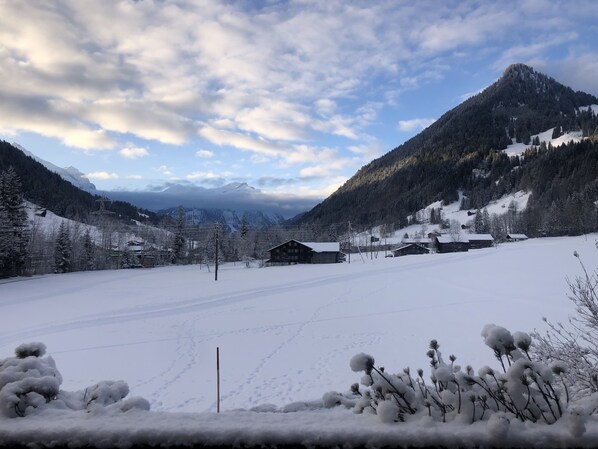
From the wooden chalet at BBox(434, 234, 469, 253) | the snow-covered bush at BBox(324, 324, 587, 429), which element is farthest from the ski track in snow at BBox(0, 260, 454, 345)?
the wooden chalet at BBox(434, 234, 469, 253)

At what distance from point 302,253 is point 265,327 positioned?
216 ft

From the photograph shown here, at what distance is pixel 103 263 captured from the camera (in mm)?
77188

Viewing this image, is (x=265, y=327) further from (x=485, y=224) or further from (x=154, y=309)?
(x=485, y=224)

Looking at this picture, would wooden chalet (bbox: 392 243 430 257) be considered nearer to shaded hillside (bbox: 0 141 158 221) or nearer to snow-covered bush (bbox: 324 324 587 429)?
shaded hillside (bbox: 0 141 158 221)

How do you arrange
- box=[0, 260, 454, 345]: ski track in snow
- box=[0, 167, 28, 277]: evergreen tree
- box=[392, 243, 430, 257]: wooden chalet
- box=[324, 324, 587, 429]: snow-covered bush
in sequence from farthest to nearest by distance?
box=[392, 243, 430, 257]: wooden chalet < box=[0, 167, 28, 277]: evergreen tree < box=[0, 260, 454, 345]: ski track in snow < box=[324, 324, 587, 429]: snow-covered bush

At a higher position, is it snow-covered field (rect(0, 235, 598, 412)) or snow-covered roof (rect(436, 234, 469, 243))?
snow-covered roof (rect(436, 234, 469, 243))

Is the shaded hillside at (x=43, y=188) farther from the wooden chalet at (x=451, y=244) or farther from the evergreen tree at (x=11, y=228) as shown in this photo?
the wooden chalet at (x=451, y=244)

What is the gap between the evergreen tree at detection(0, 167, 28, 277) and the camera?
1951 inches

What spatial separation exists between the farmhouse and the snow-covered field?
1763 inches

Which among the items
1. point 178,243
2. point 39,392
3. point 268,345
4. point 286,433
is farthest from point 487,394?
point 178,243

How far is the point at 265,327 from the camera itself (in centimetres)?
2114

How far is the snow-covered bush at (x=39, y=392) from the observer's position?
240 centimetres

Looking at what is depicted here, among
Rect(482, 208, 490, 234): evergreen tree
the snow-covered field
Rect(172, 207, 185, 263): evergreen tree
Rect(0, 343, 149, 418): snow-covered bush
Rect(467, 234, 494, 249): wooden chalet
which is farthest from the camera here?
Rect(482, 208, 490, 234): evergreen tree

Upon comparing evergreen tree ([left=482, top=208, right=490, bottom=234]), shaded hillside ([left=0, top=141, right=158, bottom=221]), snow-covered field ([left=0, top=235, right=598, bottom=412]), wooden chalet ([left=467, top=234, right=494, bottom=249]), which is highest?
shaded hillside ([left=0, top=141, right=158, bottom=221])
